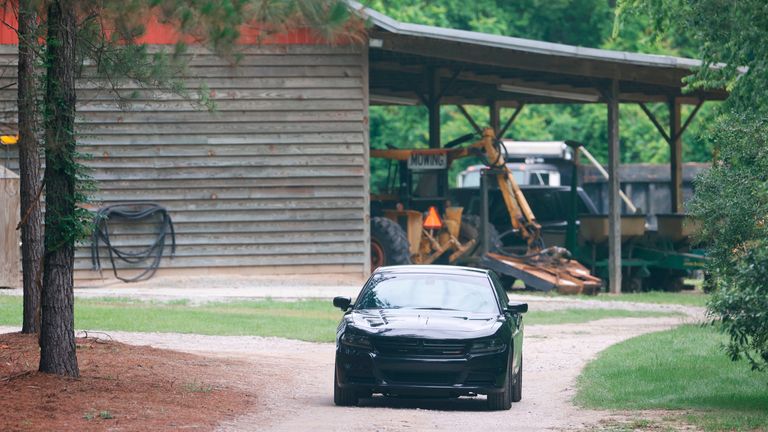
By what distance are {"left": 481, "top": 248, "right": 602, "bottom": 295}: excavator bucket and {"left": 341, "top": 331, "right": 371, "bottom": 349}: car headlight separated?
15.9 meters

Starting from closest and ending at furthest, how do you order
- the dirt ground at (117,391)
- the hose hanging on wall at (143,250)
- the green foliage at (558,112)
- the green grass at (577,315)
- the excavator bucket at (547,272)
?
the dirt ground at (117,391) < the green grass at (577,315) < the hose hanging on wall at (143,250) < the excavator bucket at (547,272) < the green foliage at (558,112)

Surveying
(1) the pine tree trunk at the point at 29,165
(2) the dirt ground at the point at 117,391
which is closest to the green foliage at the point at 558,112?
(1) the pine tree trunk at the point at 29,165

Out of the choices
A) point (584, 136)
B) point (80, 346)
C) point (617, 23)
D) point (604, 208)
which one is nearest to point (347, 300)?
point (80, 346)


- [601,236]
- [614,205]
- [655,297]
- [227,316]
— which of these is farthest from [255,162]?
[655,297]

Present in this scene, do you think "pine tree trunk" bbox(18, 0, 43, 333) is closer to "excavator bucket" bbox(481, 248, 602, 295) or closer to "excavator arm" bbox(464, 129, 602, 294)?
"excavator bucket" bbox(481, 248, 602, 295)

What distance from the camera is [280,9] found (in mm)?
10531

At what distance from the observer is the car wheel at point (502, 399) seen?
500 inches

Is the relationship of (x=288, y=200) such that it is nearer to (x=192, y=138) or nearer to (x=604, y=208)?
(x=192, y=138)

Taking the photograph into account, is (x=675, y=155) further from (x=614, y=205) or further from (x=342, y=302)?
(x=342, y=302)

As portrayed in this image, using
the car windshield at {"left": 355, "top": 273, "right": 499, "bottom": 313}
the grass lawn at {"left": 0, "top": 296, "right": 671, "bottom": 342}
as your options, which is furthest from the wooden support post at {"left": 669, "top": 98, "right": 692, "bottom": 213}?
the car windshield at {"left": 355, "top": 273, "right": 499, "bottom": 313}

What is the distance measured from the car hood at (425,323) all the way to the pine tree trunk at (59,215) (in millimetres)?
2704

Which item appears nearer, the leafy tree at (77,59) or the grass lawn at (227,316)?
the leafy tree at (77,59)

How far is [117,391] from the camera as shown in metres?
12.2

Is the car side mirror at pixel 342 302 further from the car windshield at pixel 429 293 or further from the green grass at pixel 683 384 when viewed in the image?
the green grass at pixel 683 384
